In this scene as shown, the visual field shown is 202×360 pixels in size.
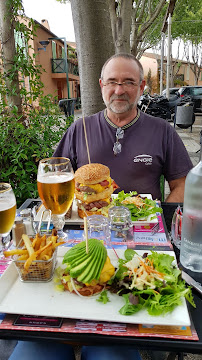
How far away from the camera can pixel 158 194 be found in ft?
9.14

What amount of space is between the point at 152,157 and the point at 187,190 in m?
1.46

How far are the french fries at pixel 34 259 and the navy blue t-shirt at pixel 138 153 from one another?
152cm

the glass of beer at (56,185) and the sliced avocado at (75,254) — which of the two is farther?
the glass of beer at (56,185)

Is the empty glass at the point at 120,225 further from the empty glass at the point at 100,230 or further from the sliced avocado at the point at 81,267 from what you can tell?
the sliced avocado at the point at 81,267

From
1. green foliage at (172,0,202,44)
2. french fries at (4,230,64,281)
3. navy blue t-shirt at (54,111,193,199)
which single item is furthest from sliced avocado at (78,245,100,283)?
green foliage at (172,0,202,44)

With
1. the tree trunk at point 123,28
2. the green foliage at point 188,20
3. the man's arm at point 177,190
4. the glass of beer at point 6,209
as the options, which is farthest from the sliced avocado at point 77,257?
the green foliage at point 188,20

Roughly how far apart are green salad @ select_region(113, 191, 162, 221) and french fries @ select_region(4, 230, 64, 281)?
694mm

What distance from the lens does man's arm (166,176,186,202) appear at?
266 centimetres

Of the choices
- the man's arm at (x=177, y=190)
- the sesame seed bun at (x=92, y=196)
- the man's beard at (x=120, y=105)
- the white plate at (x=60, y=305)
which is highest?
the man's beard at (x=120, y=105)

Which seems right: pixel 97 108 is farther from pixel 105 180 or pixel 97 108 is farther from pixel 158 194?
pixel 105 180

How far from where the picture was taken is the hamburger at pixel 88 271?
1067mm

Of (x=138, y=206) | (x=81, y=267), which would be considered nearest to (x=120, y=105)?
(x=138, y=206)

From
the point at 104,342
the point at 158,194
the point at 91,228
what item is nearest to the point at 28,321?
the point at 104,342

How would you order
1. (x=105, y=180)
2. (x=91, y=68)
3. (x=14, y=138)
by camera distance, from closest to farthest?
1. (x=105, y=180)
2. (x=14, y=138)
3. (x=91, y=68)
